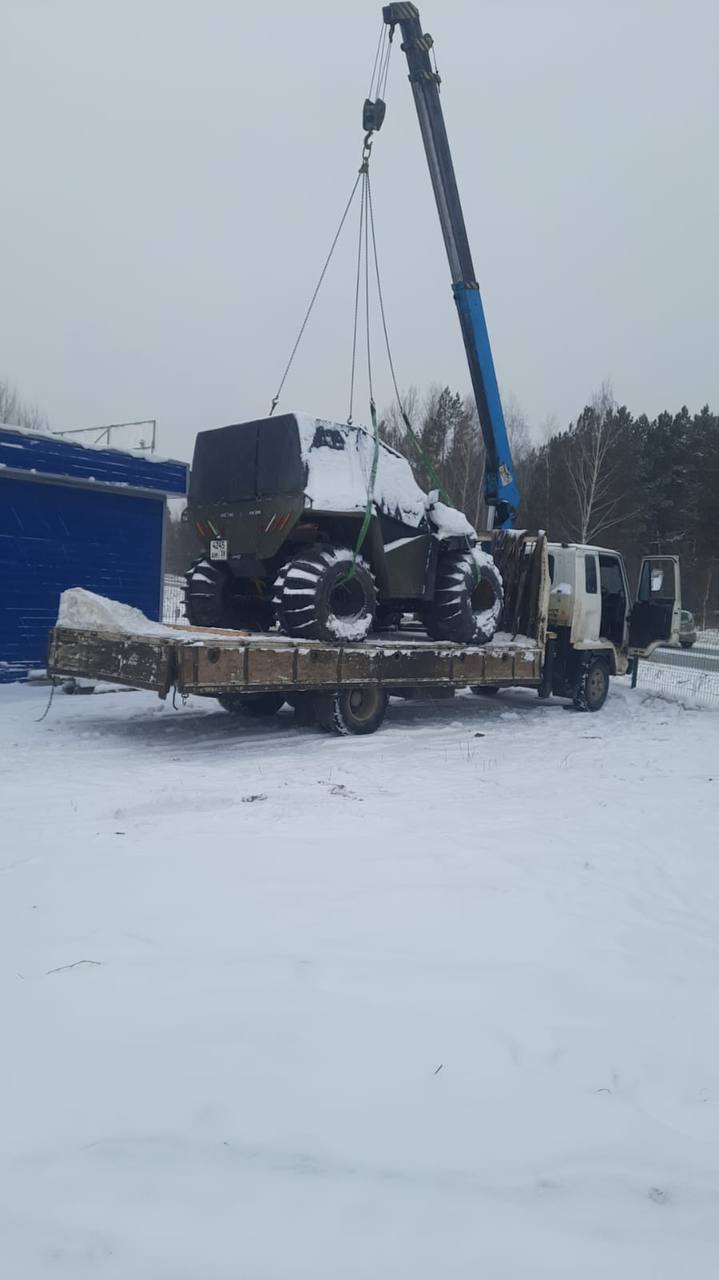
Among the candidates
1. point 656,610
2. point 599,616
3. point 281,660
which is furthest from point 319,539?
point 656,610

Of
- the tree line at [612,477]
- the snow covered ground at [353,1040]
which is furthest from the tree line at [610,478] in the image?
the snow covered ground at [353,1040]

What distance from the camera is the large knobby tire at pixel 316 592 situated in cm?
875

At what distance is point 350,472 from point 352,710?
8.04ft

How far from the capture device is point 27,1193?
7.57 ft

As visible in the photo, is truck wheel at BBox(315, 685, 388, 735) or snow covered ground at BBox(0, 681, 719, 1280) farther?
truck wheel at BBox(315, 685, 388, 735)

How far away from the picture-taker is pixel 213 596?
33.4 feet

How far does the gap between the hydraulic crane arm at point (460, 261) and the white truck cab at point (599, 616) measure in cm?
119

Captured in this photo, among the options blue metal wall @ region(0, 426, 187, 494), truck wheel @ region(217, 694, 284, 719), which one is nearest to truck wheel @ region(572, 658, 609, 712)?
truck wheel @ region(217, 694, 284, 719)

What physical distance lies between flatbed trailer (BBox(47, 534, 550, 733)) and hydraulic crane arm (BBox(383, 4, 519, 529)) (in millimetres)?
1214

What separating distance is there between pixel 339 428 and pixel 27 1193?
25.5 feet

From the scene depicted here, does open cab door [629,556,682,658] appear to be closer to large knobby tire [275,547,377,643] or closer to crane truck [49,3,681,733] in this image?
crane truck [49,3,681,733]

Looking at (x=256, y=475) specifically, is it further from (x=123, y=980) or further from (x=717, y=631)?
(x=717, y=631)

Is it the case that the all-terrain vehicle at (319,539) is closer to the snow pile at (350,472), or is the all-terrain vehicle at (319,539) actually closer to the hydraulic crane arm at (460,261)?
the snow pile at (350,472)

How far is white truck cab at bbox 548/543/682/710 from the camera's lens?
40.2ft
